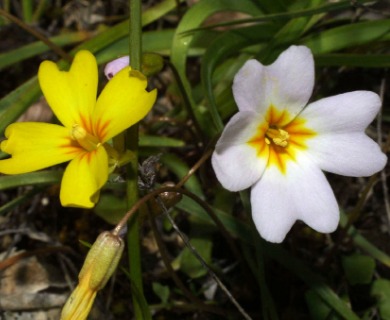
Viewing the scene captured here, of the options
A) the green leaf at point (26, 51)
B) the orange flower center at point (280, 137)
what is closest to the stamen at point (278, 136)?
the orange flower center at point (280, 137)

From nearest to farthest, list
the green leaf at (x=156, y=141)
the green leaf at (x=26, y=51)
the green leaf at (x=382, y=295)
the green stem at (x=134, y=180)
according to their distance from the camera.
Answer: the green stem at (x=134, y=180)
the green leaf at (x=382, y=295)
the green leaf at (x=156, y=141)
the green leaf at (x=26, y=51)

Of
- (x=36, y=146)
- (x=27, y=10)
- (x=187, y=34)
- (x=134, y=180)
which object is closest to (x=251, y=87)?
(x=134, y=180)

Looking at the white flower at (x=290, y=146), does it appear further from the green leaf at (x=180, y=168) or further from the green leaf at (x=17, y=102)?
the green leaf at (x=17, y=102)

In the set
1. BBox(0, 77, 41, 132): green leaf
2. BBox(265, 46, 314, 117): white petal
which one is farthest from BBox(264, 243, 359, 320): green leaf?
BBox(0, 77, 41, 132): green leaf

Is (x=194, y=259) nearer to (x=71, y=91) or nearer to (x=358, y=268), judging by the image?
(x=358, y=268)

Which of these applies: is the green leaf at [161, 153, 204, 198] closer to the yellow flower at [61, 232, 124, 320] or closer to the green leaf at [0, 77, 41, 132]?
the green leaf at [0, 77, 41, 132]
